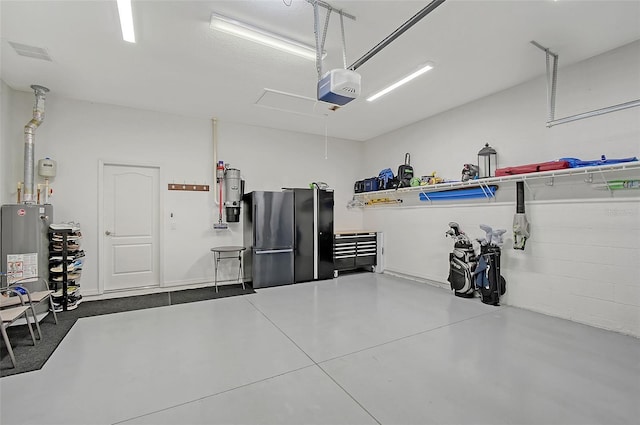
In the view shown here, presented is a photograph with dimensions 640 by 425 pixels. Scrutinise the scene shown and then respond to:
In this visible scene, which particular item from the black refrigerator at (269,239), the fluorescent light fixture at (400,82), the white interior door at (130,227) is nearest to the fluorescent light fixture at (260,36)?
the fluorescent light fixture at (400,82)

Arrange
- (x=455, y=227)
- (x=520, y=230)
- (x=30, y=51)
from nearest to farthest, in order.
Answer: (x=30, y=51) → (x=520, y=230) → (x=455, y=227)

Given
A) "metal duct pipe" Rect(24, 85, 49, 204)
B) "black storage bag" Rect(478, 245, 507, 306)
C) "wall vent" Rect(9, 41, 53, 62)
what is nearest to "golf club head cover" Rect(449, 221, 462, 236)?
A: "black storage bag" Rect(478, 245, 507, 306)

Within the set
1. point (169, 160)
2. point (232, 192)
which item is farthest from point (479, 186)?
point (169, 160)

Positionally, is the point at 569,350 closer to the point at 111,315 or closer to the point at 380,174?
the point at 380,174

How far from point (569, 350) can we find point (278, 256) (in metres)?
4.22

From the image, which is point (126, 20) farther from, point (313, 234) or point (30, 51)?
point (313, 234)

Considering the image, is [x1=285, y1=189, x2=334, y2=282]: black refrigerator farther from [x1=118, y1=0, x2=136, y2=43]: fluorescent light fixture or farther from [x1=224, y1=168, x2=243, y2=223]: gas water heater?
[x1=118, y1=0, x2=136, y2=43]: fluorescent light fixture

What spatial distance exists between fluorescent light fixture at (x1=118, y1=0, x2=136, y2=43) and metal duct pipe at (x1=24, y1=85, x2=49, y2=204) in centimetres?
224

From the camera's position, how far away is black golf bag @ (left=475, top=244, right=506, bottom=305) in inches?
163

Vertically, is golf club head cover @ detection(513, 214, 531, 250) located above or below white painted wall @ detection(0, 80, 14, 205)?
below

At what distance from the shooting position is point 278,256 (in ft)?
17.8

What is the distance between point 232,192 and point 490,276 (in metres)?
4.55

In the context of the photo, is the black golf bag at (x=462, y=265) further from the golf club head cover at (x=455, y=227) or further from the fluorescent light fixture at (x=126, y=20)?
the fluorescent light fixture at (x=126, y=20)

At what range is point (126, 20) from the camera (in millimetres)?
2648
